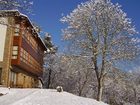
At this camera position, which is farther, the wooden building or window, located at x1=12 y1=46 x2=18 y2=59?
window, located at x1=12 y1=46 x2=18 y2=59

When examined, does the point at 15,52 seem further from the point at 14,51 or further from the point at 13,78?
the point at 13,78

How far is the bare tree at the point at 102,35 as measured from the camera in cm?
4484

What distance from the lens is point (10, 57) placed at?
47531mm

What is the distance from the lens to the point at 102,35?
45156 mm

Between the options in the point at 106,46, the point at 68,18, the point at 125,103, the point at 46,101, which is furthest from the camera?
the point at 125,103

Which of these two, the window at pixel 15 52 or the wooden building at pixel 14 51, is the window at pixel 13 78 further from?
the window at pixel 15 52

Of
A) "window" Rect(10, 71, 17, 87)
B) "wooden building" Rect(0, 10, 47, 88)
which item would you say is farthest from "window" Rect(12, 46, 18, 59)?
"window" Rect(10, 71, 17, 87)

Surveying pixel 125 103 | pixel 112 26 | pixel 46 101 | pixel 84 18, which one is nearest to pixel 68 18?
pixel 84 18

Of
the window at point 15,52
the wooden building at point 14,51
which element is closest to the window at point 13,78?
the wooden building at point 14,51

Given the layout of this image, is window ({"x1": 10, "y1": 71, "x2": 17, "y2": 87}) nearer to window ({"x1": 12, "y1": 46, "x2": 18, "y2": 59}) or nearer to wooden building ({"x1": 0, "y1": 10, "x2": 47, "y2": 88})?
wooden building ({"x1": 0, "y1": 10, "x2": 47, "y2": 88})

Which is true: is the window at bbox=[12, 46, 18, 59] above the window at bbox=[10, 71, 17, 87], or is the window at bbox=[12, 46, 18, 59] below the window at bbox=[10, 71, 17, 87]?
above

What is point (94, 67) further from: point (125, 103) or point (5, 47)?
point (125, 103)

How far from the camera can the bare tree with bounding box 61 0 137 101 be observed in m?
44.8

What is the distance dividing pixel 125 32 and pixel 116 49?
239 cm
